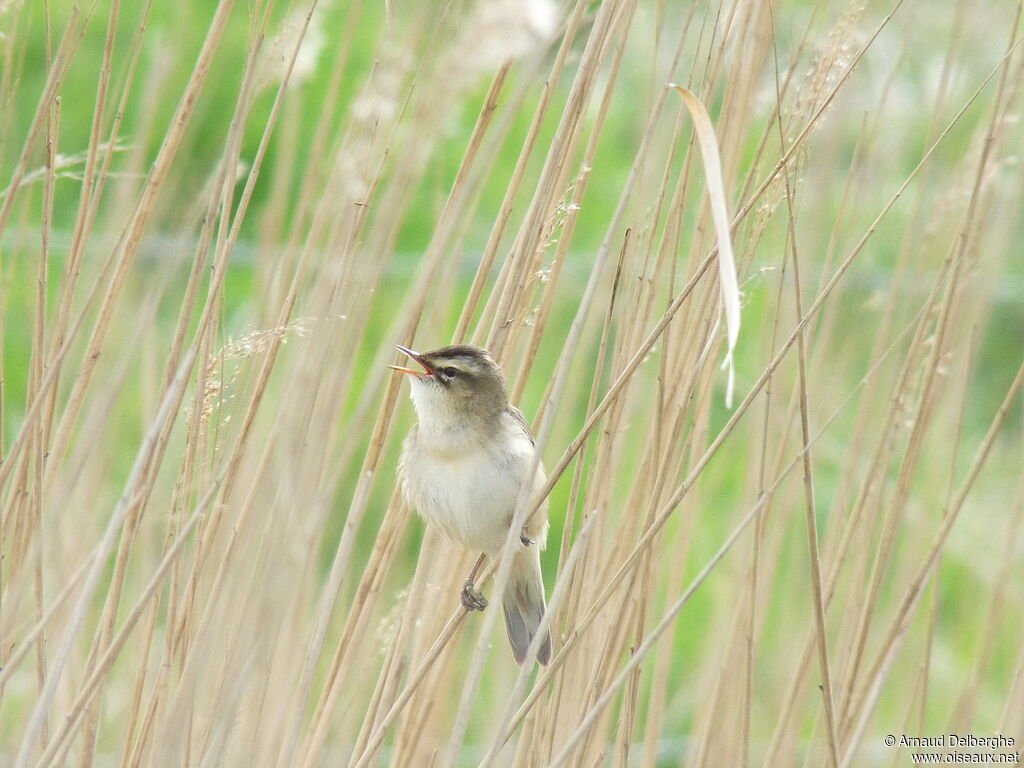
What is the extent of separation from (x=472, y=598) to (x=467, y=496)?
0.76ft

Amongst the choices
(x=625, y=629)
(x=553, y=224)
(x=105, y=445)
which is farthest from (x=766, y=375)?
(x=105, y=445)

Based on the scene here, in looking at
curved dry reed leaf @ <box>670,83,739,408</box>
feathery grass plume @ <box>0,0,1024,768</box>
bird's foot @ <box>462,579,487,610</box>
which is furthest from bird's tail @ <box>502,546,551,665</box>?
curved dry reed leaf @ <box>670,83,739,408</box>

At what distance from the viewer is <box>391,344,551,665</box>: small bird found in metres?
2.09

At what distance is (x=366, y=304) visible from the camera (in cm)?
148

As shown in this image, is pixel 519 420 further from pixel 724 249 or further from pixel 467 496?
pixel 724 249

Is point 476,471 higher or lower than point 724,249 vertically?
lower

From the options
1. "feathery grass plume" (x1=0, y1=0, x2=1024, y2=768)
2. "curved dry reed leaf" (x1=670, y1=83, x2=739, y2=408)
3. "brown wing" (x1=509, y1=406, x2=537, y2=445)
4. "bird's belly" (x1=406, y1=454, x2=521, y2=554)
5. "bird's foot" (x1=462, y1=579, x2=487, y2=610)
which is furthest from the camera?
"brown wing" (x1=509, y1=406, x2=537, y2=445)

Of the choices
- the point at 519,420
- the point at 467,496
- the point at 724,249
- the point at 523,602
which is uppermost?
the point at 724,249

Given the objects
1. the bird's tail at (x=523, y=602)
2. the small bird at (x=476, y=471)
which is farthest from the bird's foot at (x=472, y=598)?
the bird's tail at (x=523, y=602)

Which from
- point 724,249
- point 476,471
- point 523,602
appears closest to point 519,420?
point 476,471

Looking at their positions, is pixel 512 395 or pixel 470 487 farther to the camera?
pixel 470 487

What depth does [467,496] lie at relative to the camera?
213 centimetres

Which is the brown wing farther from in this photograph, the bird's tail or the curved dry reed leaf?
the curved dry reed leaf

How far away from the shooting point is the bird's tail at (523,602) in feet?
7.57
